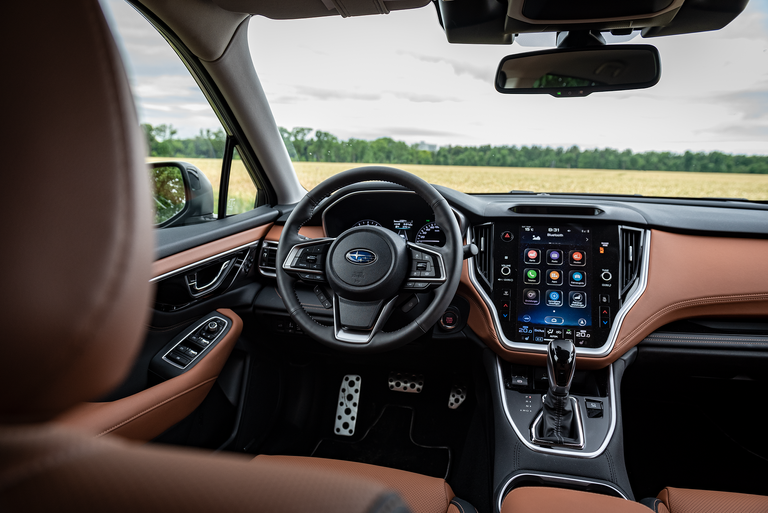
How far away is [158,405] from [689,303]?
225 centimetres

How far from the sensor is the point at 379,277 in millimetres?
1828

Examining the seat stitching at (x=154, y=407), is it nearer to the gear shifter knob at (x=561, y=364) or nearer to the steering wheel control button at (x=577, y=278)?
the gear shifter knob at (x=561, y=364)

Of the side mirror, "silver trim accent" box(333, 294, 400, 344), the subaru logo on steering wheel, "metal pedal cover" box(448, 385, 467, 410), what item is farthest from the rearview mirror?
"metal pedal cover" box(448, 385, 467, 410)

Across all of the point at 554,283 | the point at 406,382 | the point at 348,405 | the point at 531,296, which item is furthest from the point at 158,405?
the point at 554,283

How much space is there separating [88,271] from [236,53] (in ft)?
7.07

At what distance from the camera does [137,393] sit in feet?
5.99

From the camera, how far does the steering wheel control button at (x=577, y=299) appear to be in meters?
2.16

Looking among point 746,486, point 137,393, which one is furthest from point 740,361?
point 137,393

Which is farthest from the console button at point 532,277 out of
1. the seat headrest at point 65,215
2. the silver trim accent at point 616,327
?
the seat headrest at point 65,215

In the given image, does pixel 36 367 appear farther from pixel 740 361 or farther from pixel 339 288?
pixel 740 361

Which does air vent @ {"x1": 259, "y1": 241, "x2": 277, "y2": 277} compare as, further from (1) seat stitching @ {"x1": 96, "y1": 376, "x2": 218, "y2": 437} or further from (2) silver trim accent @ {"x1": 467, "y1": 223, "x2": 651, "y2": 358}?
(2) silver trim accent @ {"x1": 467, "y1": 223, "x2": 651, "y2": 358}

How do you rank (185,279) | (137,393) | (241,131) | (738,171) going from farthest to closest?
1. (241,131)
2. (738,171)
3. (185,279)
4. (137,393)

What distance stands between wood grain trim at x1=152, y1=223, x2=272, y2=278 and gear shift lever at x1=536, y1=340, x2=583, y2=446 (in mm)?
1519

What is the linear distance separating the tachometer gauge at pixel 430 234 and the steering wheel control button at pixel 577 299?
2.17 ft
